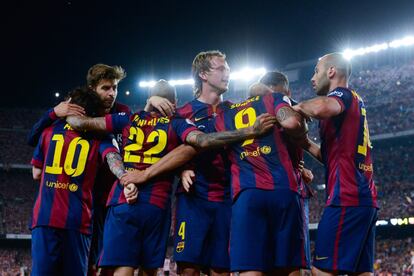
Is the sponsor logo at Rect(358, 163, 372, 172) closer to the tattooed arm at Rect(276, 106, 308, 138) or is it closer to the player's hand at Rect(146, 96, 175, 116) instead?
the tattooed arm at Rect(276, 106, 308, 138)

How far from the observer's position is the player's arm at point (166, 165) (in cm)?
477

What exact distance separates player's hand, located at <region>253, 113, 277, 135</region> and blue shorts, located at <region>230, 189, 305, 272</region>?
20.5 inches

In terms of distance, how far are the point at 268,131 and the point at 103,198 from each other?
2.37 metres

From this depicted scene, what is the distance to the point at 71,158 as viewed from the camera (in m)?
5.35

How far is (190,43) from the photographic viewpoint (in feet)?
107

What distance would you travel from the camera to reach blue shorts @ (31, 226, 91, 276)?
5.00m

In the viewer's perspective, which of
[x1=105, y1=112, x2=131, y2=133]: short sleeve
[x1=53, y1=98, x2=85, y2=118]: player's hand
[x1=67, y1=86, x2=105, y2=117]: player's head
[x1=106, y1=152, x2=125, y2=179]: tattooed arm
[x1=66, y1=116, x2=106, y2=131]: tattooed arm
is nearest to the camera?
[x1=106, y1=152, x2=125, y2=179]: tattooed arm

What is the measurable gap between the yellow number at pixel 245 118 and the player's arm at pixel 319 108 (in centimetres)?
39

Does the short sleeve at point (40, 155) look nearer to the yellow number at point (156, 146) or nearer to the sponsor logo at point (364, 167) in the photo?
the yellow number at point (156, 146)

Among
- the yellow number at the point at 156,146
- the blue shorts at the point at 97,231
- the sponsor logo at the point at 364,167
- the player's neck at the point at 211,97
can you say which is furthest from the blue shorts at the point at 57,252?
the sponsor logo at the point at 364,167

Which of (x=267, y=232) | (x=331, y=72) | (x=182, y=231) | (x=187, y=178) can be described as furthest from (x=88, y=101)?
(x=331, y=72)

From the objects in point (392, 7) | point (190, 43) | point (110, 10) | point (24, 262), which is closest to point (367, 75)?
point (392, 7)

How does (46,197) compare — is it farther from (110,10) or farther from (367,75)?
(367,75)

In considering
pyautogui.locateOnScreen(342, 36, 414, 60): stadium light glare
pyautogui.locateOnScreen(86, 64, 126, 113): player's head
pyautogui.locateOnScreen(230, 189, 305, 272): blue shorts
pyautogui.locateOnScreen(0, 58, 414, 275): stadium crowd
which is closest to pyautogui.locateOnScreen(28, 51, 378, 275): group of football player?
pyautogui.locateOnScreen(230, 189, 305, 272): blue shorts
